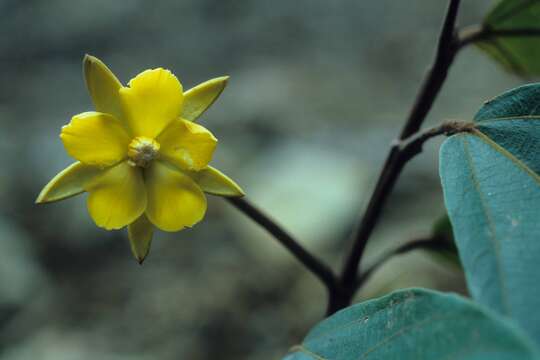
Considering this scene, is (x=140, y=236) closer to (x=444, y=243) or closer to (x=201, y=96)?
(x=201, y=96)

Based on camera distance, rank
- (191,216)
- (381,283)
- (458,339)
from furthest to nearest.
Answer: (381,283), (191,216), (458,339)

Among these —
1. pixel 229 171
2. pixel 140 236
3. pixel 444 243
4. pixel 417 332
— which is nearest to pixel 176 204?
pixel 140 236

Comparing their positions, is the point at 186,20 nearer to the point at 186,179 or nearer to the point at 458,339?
the point at 186,179

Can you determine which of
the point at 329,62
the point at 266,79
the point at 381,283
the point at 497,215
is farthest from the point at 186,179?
the point at 329,62

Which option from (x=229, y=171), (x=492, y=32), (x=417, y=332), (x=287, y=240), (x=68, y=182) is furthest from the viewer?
(x=229, y=171)

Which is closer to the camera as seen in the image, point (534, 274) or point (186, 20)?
point (534, 274)

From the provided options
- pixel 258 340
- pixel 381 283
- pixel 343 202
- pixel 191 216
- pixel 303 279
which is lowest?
pixel 258 340

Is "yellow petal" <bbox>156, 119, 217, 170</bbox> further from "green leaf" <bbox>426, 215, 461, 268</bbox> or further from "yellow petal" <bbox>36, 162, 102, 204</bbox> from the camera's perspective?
"green leaf" <bbox>426, 215, 461, 268</bbox>
